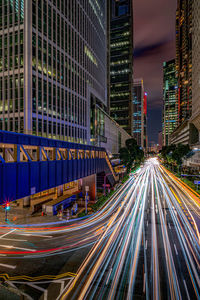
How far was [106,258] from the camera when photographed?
523 inches

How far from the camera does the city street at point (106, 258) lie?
10133mm

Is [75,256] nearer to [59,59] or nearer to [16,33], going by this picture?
[16,33]

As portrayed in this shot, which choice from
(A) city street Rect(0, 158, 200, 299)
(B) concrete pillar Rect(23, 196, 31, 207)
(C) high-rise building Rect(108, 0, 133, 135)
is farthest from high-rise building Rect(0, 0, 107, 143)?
(C) high-rise building Rect(108, 0, 133, 135)

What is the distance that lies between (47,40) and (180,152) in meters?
56.7

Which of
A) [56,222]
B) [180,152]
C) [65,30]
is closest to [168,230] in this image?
[56,222]

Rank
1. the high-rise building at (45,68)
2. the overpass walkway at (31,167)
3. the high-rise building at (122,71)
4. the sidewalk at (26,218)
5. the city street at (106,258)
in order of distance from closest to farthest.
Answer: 1. the city street at (106,258)
2. the overpass walkway at (31,167)
3. the sidewalk at (26,218)
4. the high-rise building at (45,68)
5. the high-rise building at (122,71)

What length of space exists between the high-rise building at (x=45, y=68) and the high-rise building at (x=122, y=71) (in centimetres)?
9553

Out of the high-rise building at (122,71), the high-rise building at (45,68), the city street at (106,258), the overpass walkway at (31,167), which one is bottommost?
the city street at (106,258)

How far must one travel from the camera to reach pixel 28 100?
115ft

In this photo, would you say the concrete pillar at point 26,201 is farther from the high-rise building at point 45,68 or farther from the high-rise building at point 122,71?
the high-rise building at point 122,71

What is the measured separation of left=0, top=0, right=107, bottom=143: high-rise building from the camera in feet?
115

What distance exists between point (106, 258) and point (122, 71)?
16384cm

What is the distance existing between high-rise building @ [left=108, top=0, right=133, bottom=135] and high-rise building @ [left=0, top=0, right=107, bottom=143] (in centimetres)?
9553

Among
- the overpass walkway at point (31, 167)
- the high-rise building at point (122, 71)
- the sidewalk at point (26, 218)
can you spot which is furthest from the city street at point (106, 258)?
the high-rise building at point (122, 71)
